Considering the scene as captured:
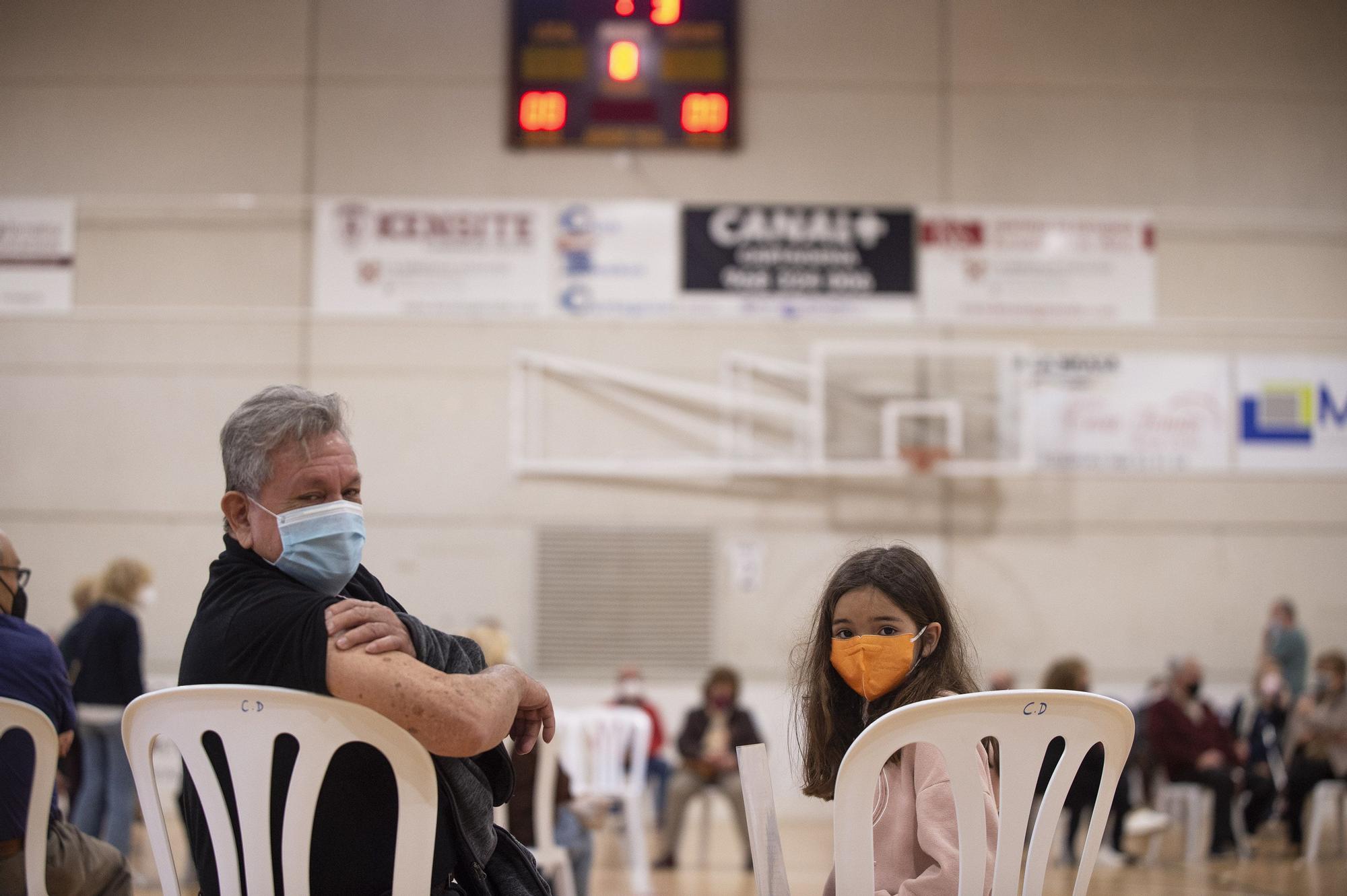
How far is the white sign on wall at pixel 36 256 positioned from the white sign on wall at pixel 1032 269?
588 centimetres

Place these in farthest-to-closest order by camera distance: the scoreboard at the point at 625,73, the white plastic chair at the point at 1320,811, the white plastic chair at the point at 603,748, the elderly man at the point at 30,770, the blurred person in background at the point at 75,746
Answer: the scoreboard at the point at 625,73 < the white plastic chair at the point at 1320,811 < the white plastic chair at the point at 603,748 < the blurred person in background at the point at 75,746 < the elderly man at the point at 30,770

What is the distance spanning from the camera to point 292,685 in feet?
4.74

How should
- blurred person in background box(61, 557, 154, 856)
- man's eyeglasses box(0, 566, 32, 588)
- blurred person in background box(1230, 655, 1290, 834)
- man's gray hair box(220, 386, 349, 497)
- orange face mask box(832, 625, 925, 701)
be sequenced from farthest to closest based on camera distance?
blurred person in background box(1230, 655, 1290, 834) → blurred person in background box(61, 557, 154, 856) → man's eyeglasses box(0, 566, 32, 588) → orange face mask box(832, 625, 925, 701) → man's gray hair box(220, 386, 349, 497)

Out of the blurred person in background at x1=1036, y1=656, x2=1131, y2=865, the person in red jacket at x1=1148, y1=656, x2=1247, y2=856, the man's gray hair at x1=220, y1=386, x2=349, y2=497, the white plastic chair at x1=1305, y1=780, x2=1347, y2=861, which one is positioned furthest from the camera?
the person in red jacket at x1=1148, y1=656, x2=1247, y2=856

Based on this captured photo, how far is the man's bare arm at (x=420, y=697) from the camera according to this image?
1.38 metres

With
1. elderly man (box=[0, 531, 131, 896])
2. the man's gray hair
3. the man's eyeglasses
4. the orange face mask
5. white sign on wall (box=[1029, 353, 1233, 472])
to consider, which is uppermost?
white sign on wall (box=[1029, 353, 1233, 472])

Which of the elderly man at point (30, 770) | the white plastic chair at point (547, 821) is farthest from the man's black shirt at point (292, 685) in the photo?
the white plastic chair at point (547, 821)

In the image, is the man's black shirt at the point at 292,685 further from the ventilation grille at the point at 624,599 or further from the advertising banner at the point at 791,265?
the advertising banner at the point at 791,265

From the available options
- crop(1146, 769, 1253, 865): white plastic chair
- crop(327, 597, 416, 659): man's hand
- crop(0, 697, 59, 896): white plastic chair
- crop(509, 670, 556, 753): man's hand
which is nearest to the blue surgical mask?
crop(327, 597, 416, 659): man's hand

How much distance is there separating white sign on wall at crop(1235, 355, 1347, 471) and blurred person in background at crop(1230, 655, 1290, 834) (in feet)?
4.66

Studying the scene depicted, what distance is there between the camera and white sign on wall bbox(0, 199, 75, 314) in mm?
7828

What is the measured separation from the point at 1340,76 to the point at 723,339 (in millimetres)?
4786

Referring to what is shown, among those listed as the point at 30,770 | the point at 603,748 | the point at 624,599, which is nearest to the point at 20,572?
the point at 30,770

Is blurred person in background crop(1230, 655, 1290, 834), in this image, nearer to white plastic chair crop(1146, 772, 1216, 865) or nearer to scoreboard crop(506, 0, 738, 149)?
white plastic chair crop(1146, 772, 1216, 865)
